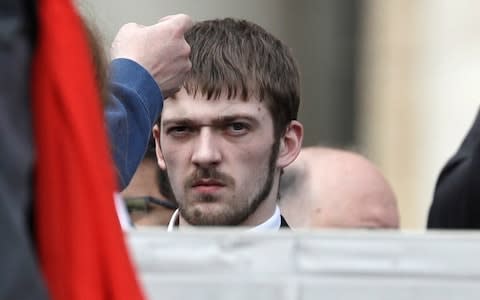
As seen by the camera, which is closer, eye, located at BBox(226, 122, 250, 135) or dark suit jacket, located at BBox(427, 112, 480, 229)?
eye, located at BBox(226, 122, 250, 135)

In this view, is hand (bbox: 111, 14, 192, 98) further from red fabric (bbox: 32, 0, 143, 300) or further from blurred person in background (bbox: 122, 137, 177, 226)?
red fabric (bbox: 32, 0, 143, 300)

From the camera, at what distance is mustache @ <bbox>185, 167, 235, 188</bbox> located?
13.1ft

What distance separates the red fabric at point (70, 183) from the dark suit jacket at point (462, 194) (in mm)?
2178

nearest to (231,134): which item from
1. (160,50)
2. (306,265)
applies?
(160,50)

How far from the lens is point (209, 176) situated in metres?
3.99

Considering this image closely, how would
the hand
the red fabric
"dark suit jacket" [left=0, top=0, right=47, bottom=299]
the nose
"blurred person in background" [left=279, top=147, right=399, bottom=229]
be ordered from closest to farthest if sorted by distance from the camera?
"dark suit jacket" [left=0, top=0, right=47, bottom=299] → the red fabric → the hand → the nose → "blurred person in background" [left=279, top=147, right=399, bottom=229]

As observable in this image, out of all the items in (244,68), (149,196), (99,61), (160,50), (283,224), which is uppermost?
(99,61)

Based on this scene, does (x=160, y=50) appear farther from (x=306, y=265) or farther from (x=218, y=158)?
(x=306, y=265)

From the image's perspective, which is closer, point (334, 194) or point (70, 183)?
point (70, 183)

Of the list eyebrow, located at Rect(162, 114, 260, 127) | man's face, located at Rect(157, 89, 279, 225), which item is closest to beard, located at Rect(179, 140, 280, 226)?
man's face, located at Rect(157, 89, 279, 225)

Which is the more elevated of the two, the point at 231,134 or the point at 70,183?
the point at 70,183

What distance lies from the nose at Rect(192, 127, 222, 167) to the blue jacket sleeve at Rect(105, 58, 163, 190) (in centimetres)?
28

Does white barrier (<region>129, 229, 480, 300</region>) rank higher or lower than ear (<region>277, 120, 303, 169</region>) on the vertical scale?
higher

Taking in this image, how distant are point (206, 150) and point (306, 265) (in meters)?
0.91
